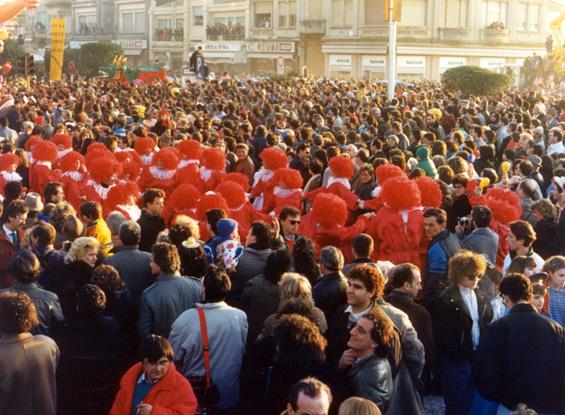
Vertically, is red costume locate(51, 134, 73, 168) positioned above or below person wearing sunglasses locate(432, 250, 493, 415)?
above

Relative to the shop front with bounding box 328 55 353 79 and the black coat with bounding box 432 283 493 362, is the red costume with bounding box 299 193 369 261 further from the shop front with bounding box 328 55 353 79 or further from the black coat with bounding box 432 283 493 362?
the shop front with bounding box 328 55 353 79

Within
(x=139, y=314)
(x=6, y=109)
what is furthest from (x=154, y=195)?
(x=6, y=109)

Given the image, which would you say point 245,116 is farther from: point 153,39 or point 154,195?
point 153,39

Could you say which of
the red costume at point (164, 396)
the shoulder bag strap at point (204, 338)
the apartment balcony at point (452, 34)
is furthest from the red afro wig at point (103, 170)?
the apartment balcony at point (452, 34)

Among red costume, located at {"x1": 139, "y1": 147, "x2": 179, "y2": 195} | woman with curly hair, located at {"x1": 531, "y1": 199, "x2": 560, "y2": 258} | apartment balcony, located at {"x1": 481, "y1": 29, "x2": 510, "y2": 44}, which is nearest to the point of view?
woman with curly hair, located at {"x1": 531, "y1": 199, "x2": 560, "y2": 258}

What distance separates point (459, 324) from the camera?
246 inches

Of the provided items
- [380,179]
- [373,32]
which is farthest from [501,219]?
[373,32]

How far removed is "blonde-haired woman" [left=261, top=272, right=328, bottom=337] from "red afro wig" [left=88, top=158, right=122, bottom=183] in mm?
4683

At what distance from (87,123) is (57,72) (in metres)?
10.4

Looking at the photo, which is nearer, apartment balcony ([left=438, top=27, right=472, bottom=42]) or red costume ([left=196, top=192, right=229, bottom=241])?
red costume ([left=196, top=192, right=229, bottom=241])

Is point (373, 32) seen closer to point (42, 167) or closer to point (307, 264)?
point (42, 167)

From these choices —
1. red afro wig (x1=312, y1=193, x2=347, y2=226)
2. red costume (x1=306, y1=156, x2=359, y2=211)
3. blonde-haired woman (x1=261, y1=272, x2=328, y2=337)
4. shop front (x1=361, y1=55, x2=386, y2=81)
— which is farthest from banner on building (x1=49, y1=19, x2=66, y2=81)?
shop front (x1=361, y1=55, x2=386, y2=81)

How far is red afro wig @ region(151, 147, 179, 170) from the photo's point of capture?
11.2 metres

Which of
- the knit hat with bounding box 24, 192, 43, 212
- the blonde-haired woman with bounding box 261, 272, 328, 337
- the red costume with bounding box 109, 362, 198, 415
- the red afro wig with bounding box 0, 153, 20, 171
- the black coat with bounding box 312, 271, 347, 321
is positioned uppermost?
the red afro wig with bounding box 0, 153, 20, 171
